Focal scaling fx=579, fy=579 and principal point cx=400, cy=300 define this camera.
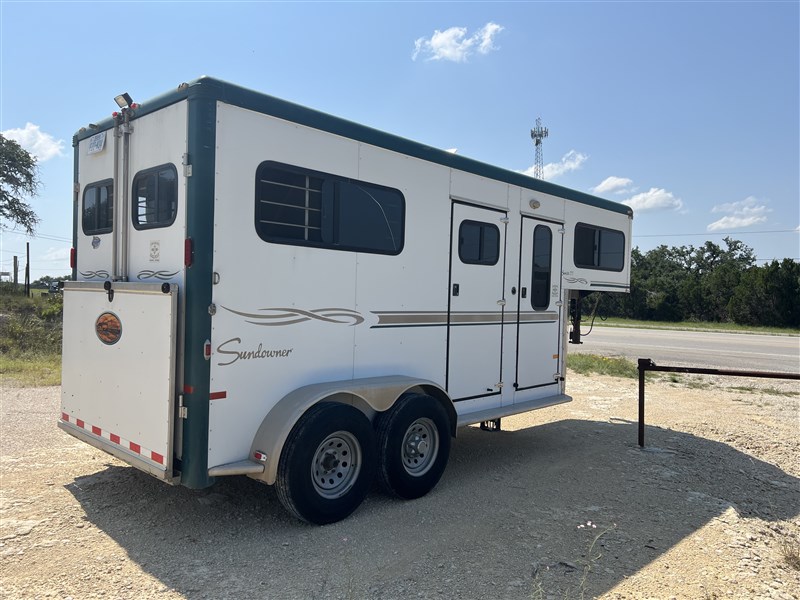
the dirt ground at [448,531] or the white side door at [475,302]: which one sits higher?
the white side door at [475,302]

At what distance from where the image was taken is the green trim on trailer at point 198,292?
12.5ft

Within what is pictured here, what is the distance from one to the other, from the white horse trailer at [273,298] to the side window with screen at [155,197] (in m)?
0.02

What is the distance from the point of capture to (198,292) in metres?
3.82

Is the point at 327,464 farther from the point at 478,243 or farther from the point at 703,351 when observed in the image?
the point at 703,351

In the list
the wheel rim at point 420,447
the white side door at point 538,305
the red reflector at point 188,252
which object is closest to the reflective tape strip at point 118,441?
the red reflector at point 188,252

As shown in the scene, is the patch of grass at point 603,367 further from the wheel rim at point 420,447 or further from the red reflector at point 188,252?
the red reflector at point 188,252

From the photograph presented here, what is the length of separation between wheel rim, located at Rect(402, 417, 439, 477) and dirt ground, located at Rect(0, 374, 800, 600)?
28cm

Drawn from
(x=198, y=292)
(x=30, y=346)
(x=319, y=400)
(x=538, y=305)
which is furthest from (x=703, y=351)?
(x=30, y=346)

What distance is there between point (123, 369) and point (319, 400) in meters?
1.49

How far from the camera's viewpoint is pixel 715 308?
117 ft

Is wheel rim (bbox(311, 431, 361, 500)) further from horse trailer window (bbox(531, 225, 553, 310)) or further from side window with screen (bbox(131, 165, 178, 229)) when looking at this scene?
horse trailer window (bbox(531, 225, 553, 310))

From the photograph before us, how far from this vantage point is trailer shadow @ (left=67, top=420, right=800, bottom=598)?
11.8 ft

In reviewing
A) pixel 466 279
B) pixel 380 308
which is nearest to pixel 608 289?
pixel 466 279

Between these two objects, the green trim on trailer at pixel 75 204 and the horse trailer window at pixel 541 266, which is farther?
the horse trailer window at pixel 541 266
